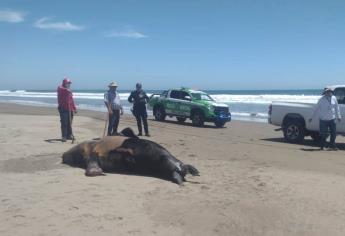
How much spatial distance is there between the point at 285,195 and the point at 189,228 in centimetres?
238

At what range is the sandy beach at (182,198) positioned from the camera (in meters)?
6.29

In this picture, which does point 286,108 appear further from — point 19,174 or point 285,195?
point 19,174

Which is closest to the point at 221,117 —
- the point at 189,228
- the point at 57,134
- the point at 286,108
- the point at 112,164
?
the point at 286,108

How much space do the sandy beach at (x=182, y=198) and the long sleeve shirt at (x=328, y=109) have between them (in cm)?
229

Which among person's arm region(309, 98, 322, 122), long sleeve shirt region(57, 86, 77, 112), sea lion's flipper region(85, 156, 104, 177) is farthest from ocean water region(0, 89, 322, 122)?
sea lion's flipper region(85, 156, 104, 177)

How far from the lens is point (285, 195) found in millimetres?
8062

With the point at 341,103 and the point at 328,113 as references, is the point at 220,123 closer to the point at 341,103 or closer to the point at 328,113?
the point at 341,103

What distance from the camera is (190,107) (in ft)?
77.7

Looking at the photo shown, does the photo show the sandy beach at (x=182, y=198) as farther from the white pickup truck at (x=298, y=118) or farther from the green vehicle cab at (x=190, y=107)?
the green vehicle cab at (x=190, y=107)

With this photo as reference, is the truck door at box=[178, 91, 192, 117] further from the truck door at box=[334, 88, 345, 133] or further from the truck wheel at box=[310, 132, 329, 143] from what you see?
the truck door at box=[334, 88, 345, 133]

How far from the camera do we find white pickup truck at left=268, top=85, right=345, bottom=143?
50.9 ft

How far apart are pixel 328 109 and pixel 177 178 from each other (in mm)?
7020

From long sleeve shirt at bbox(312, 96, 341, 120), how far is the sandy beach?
7.50 ft

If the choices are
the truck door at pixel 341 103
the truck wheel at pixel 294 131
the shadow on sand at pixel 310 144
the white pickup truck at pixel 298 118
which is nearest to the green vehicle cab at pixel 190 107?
the shadow on sand at pixel 310 144
